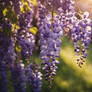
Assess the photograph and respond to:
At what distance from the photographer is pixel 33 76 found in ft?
11.1

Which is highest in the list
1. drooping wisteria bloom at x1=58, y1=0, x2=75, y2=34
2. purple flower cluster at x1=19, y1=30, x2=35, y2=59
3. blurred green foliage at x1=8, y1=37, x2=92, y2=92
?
drooping wisteria bloom at x1=58, y1=0, x2=75, y2=34

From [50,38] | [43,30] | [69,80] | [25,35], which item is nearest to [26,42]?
[25,35]

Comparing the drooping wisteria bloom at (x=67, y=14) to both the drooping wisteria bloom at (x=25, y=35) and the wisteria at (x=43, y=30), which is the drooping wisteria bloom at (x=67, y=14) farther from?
the drooping wisteria bloom at (x=25, y=35)

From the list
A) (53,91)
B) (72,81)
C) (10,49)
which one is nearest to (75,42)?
(10,49)

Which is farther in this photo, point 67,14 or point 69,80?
point 69,80

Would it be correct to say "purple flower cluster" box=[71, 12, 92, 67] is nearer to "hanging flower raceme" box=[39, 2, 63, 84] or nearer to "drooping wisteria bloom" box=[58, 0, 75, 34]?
"drooping wisteria bloom" box=[58, 0, 75, 34]

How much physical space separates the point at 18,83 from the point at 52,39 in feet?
2.96

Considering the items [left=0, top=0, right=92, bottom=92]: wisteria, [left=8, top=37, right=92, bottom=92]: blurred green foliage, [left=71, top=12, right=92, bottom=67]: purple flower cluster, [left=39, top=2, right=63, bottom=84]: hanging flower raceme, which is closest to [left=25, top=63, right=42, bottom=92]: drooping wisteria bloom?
[left=0, top=0, right=92, bottom=92]: wisteria

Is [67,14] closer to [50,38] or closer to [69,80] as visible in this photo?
[50,38]

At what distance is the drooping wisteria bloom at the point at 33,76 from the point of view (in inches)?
130

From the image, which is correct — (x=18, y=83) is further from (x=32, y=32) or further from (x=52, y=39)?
(x=52, y=39)

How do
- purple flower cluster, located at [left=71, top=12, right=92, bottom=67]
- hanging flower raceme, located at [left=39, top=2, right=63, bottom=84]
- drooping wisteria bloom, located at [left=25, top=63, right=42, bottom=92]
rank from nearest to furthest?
hanging flower raceme, located at [left=39, top=2, right=63, bottom=84], purple flower cluster, located at [left=71, top=12, right=92, bottom=67], drooping wisteria bloom, located at [left=25, top=63, right=42, bottom=92]

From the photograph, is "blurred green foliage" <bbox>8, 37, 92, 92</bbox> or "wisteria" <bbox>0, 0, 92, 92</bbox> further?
"blurred green foliage" <bbox>8, 37, 92, 92</bbox>

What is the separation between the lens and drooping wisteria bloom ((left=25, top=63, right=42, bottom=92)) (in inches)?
130
